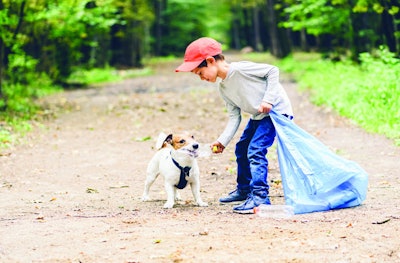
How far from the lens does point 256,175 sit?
6.20 m

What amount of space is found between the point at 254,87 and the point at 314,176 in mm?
993

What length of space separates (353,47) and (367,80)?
842cm

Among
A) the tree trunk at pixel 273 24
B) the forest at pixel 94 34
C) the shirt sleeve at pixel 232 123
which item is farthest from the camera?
the tree trunk at pixel 273 24

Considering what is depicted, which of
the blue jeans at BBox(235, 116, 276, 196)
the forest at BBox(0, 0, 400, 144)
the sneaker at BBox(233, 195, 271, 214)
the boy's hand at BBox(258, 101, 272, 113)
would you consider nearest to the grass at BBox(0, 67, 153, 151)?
the forest at BBox(0, 0, 400, 144)

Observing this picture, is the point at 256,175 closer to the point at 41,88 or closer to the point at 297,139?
the point at 297,139

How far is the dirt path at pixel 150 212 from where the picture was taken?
4762 millimetres

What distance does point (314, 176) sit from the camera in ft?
19.8

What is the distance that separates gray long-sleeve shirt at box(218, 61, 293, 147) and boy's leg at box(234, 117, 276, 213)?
0.13 meters

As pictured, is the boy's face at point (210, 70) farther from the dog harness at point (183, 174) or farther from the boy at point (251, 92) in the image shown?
the dog harness at point (183, 174)

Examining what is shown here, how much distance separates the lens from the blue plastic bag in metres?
5.99

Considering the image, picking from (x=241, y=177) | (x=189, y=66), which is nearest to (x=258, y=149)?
(x=241, y=177)

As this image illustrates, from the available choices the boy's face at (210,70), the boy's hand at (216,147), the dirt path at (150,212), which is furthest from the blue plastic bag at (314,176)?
the boy's face at (210,70)

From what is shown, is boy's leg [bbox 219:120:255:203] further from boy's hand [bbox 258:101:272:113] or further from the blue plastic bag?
boy's hand [bbox 258:101:272:113]

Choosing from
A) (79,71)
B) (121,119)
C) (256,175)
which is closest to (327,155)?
(256,175)
